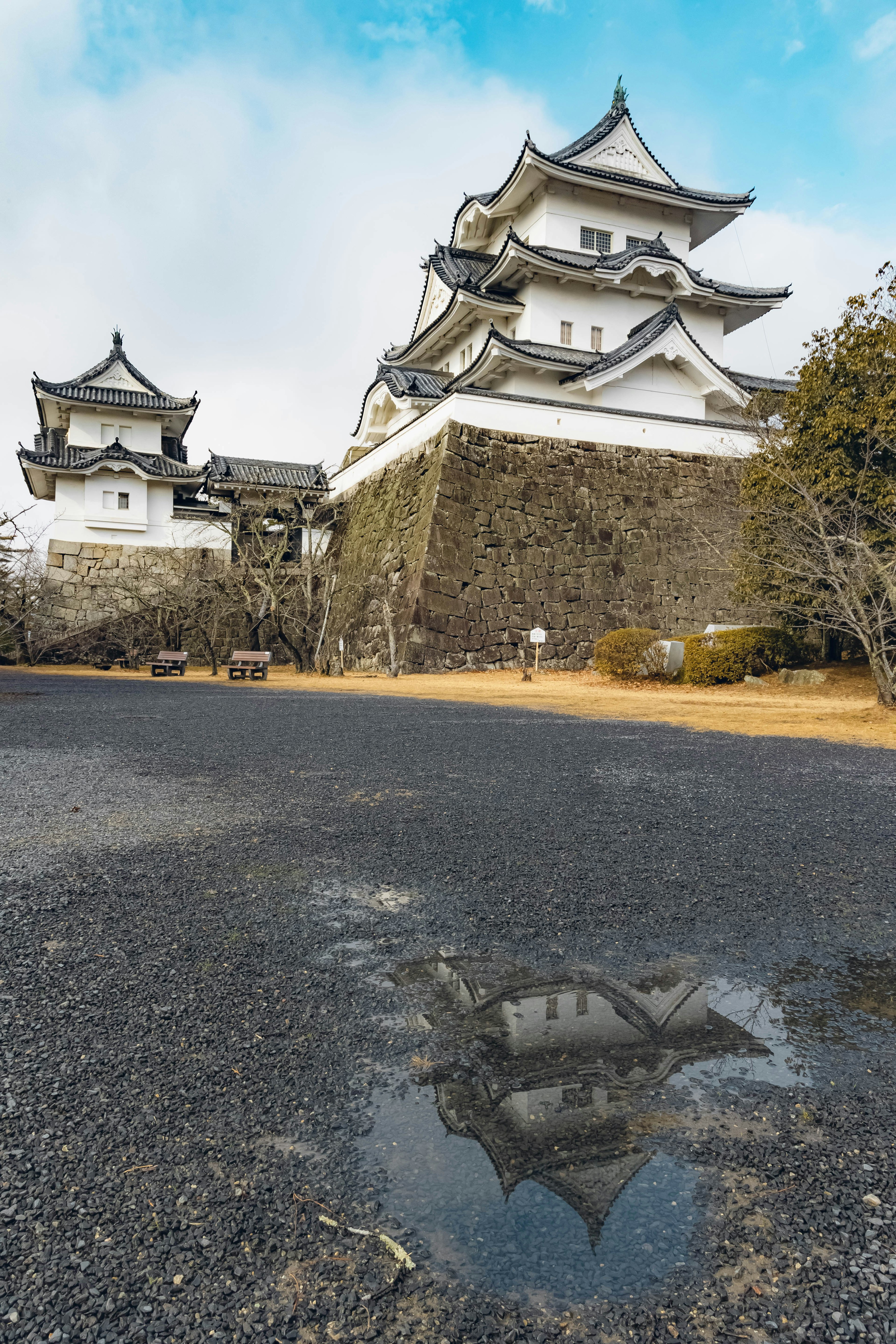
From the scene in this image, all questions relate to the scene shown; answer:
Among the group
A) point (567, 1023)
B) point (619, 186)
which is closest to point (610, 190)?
point (619, 186)

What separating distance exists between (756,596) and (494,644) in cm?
613

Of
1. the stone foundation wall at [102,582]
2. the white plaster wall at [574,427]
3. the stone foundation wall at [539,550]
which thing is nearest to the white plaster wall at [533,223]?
the white plaster wall at [574,427]

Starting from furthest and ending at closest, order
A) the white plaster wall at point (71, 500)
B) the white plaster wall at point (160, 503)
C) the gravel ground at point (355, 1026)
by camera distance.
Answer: the white plaster wall at point (160, 503) < the white plaster wall at point (71, 500) < the gravel ground at point (355, 1026)

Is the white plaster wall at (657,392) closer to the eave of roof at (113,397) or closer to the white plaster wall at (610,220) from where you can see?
the white plaster wall at (610,220)

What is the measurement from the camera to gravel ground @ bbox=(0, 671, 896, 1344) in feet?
4.11

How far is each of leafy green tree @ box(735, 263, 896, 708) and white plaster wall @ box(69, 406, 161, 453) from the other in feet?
73.2

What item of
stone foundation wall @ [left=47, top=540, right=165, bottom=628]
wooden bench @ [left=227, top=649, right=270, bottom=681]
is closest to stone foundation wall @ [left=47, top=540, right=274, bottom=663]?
stone foundation wall @ [left=47, top=540, right=165, bottom=628]

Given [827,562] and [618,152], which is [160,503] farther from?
[827,562]

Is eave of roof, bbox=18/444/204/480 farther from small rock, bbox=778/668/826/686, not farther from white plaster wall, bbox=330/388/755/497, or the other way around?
small rock, bbox=778/668/826/686

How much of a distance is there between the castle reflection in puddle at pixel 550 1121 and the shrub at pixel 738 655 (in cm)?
1264

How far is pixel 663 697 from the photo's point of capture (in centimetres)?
1298

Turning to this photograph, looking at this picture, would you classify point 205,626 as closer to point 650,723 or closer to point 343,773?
point 650,723

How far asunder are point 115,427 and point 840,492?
2467 cm

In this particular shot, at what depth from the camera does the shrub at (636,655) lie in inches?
606
